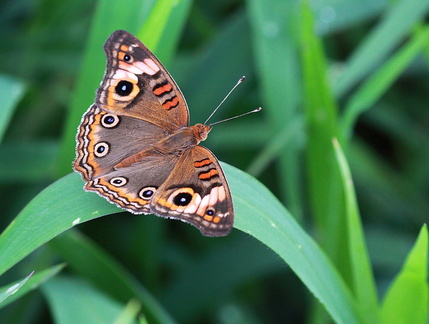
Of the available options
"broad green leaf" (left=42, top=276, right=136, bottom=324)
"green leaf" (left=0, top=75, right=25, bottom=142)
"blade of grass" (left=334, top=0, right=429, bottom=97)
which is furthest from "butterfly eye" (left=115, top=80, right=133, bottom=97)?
"blade of grass" (left=334, top=0, right=429, bottom=97)

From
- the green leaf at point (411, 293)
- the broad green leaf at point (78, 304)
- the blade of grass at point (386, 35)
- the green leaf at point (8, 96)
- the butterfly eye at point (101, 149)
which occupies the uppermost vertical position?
the blade of grass at point (386, 35)

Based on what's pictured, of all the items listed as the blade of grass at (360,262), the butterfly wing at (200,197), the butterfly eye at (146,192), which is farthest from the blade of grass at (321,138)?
the butterfly eye at (146,192)

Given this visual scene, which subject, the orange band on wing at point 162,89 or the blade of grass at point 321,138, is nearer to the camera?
the orange band on wing at point 162,89

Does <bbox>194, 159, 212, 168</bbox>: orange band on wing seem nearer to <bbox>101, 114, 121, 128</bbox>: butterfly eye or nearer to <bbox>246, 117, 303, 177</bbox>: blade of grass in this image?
<bbox>101, 114, 121, 128</bbox>: butterfly eye

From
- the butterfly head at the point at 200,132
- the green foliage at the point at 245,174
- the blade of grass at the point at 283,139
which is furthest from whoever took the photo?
the blade of grass at the point at 283,139

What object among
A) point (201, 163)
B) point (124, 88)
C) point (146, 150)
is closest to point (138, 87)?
point (124, 88)

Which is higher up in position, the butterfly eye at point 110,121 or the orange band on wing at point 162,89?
the orange band on wing at point 162,89

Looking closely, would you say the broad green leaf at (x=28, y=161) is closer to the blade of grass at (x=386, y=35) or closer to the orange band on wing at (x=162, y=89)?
the orange band on wing at (x=162, y=89)

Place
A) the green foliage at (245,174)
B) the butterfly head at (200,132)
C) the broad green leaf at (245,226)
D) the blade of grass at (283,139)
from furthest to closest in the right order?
the blade of grass at (283,139), the butterfly head at (200,132), the green foliage at (245,174), the broad green leaf at (245,226)
